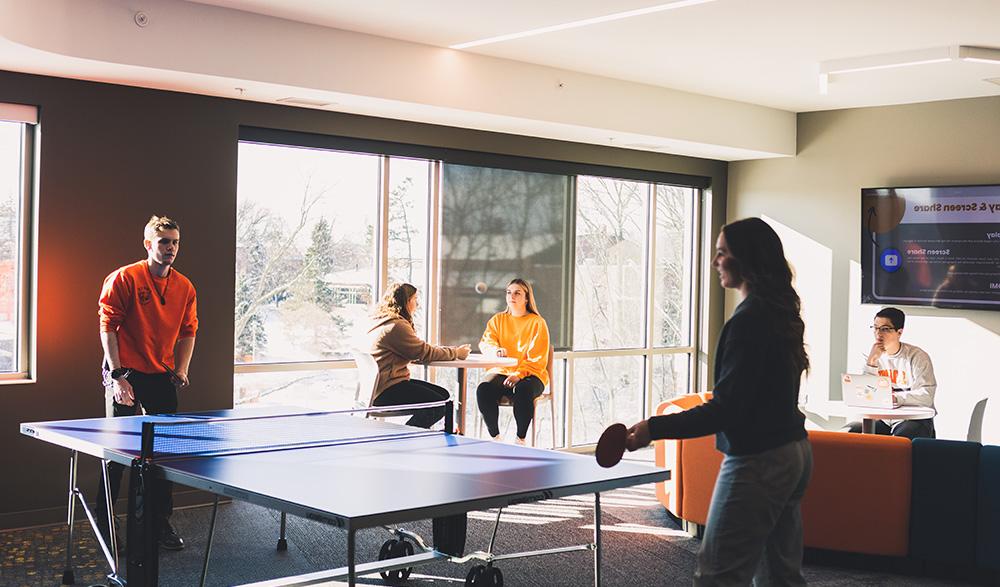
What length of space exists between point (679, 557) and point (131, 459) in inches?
116

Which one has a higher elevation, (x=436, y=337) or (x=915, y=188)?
(x=915, y=188)

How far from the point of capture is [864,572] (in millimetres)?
4828

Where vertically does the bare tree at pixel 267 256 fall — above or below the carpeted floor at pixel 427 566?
above

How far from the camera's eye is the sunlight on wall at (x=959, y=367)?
7.34 metres

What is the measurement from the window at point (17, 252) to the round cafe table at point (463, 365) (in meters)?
2.35

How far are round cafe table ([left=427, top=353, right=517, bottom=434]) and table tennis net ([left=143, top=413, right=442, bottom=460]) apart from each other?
188 cm

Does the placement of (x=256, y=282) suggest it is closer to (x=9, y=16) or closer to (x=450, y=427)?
(x=9, y=16)

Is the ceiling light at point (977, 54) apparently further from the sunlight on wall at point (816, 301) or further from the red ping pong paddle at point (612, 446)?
the red ping pong paddle at point (612, 446)

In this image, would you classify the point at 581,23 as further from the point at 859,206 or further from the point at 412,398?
the point at 859,206

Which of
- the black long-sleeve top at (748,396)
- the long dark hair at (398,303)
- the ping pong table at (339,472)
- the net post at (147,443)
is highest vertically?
the long dark hair at (398,303)

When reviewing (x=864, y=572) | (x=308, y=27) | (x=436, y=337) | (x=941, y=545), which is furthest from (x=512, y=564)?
(x=308, y=27)

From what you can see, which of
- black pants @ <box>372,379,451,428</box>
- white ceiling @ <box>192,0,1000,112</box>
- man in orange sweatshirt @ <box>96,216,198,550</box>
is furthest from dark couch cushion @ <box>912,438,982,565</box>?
man in orange sweatshirt @ <box>96,216,198,550</box>

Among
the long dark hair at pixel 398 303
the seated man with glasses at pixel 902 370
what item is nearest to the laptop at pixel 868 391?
the seated man with glasses at pixel 902 370

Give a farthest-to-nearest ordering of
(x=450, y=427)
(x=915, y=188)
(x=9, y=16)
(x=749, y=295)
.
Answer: (x=915, y=188) → (x=9, y=16) → (x=450, y=427) → (x=749, y=295)
